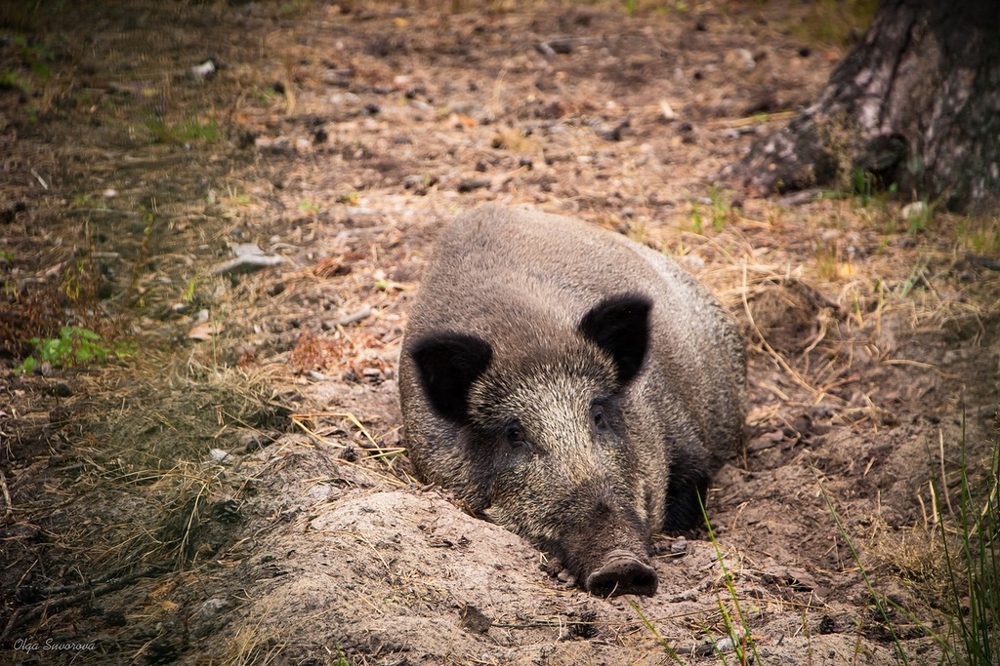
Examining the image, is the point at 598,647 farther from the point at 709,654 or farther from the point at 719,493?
the point at 719,493

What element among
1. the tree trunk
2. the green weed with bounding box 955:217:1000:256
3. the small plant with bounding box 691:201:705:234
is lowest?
the small plant with bounding box 691:201:705:234

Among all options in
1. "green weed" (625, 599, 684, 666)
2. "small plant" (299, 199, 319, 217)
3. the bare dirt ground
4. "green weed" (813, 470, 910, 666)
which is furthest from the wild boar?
"small plant" (299, 199, 319, 217)

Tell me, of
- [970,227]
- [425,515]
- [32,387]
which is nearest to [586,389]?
[425,515]

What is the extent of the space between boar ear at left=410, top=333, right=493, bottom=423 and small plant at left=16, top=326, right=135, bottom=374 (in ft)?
5.43

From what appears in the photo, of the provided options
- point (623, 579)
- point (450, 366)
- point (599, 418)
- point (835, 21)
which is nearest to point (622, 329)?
point (599, 418)

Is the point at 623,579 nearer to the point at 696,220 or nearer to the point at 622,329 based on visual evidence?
the point at 622,329

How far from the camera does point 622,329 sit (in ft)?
13.9

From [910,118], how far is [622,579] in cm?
454

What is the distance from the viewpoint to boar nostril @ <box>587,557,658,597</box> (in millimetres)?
3494

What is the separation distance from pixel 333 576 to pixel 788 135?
5.18m

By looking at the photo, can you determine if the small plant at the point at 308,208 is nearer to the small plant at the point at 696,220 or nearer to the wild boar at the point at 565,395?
the wild boar at the point at 565,395

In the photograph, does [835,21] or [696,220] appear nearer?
[696,220]

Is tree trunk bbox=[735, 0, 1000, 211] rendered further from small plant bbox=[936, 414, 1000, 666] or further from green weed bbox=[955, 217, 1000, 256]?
small plant bbox=[936, 414, 1000, 666]

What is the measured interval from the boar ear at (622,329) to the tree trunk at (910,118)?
126 inches
